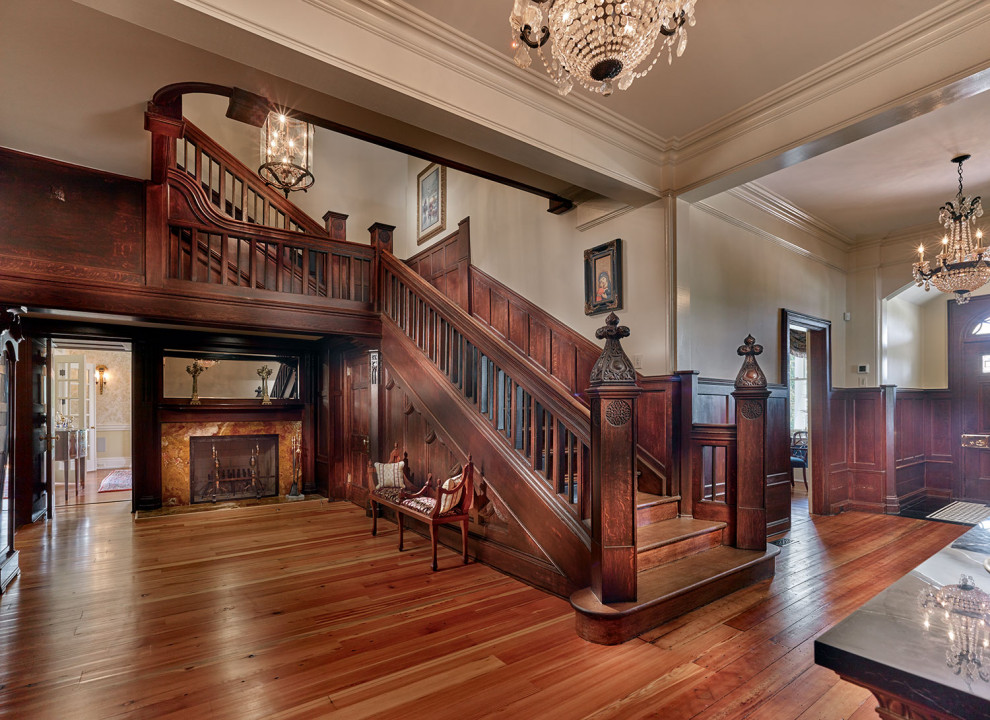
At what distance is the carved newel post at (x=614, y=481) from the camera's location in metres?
2.75

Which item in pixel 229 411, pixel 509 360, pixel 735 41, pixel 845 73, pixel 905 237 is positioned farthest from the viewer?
pixel 229 411

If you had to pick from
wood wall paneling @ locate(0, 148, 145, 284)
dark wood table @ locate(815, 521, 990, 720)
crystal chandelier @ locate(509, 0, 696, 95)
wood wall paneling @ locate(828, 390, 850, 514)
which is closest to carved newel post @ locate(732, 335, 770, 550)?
crystal chandelier @ locate(509, 0, 696, 95)

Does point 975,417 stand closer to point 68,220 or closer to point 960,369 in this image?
point 960,369

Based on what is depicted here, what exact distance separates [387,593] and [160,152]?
3978mm

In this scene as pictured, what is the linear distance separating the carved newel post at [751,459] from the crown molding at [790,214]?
7.17 feet

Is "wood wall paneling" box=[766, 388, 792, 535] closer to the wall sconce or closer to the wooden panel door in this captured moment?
the wooden panel door

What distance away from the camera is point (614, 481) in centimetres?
276

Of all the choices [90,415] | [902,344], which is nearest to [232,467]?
[90,415]

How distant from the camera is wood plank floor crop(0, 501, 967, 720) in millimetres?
2121

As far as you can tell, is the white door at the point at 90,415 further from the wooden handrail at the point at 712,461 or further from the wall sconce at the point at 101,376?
the wooden handrail at the point at 712,461

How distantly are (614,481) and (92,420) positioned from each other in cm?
1193

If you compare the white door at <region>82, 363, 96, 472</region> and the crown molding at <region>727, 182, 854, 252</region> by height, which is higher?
the crown molding at <region>727, 182, 854, 252</region>

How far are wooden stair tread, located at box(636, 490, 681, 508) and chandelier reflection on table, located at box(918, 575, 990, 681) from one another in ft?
9.72

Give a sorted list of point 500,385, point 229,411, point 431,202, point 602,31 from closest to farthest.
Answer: point 602,31 < point 500,385 < point 229,411 < point 431,202
